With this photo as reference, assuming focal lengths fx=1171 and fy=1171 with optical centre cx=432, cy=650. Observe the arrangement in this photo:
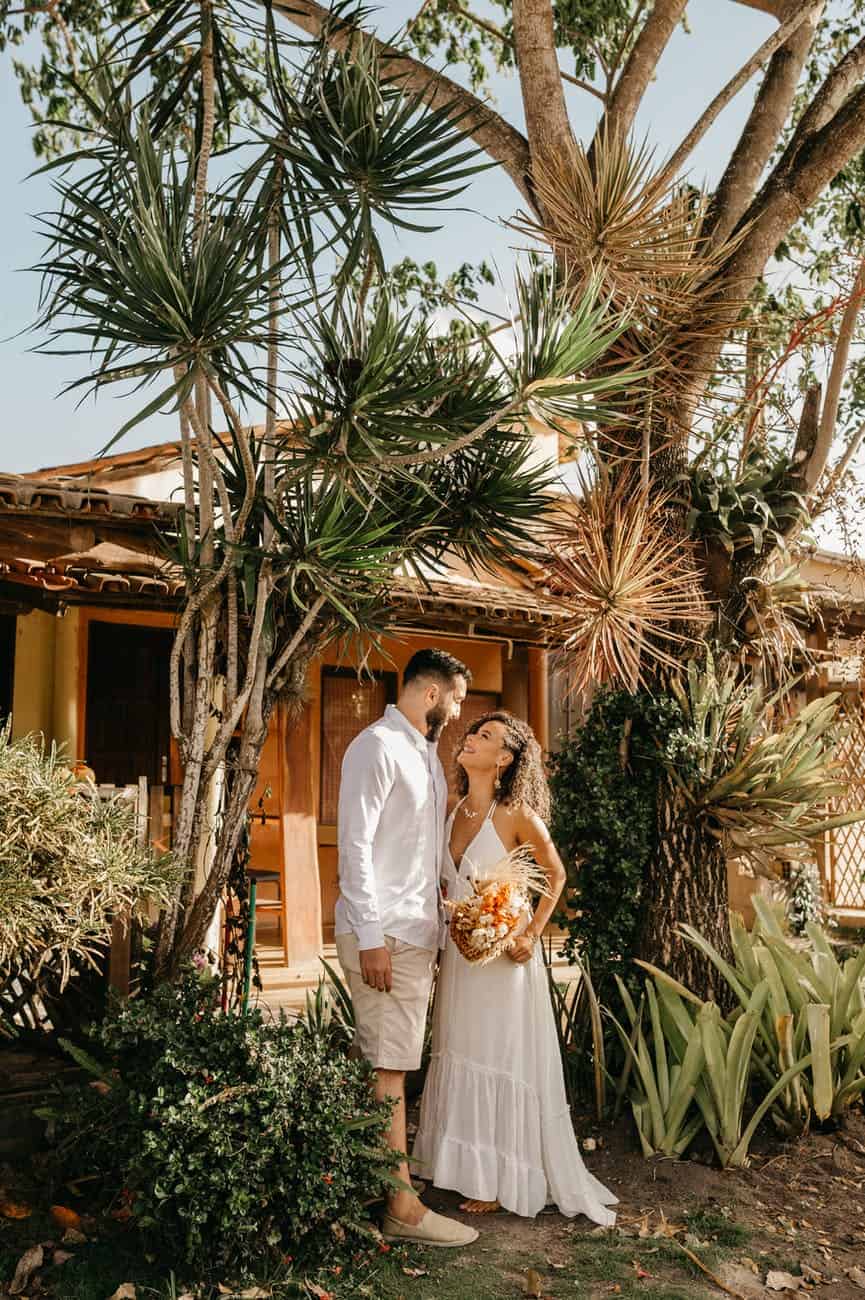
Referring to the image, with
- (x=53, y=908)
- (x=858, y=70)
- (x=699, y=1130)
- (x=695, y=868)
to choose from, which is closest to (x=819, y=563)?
(x=858, y=70)

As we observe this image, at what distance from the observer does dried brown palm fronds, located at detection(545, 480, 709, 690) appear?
4.89 meters

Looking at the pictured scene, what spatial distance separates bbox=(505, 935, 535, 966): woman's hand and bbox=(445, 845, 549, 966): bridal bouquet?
0.17ft

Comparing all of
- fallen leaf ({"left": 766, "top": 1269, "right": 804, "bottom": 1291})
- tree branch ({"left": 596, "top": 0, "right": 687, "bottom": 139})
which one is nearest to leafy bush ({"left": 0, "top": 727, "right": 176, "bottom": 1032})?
fallen leaf ({"left": 766, "top": 1269, "right": 804, "bottom": 1291})

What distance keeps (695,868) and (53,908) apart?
9.95 ft

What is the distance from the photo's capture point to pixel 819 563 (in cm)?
1288

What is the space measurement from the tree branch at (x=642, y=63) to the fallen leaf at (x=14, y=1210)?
5.57m

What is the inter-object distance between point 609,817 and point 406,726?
1.59 m

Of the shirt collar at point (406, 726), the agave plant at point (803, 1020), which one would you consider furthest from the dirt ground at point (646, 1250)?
the shirt collar at point (406, 726)

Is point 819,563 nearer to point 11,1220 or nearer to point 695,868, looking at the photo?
point 695,868

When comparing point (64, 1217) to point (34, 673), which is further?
point (34, 673)

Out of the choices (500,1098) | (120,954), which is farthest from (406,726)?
(500,1098)

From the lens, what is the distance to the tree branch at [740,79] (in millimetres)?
5633

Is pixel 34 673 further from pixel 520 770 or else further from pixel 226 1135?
pixel 226 1135

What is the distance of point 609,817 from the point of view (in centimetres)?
546
